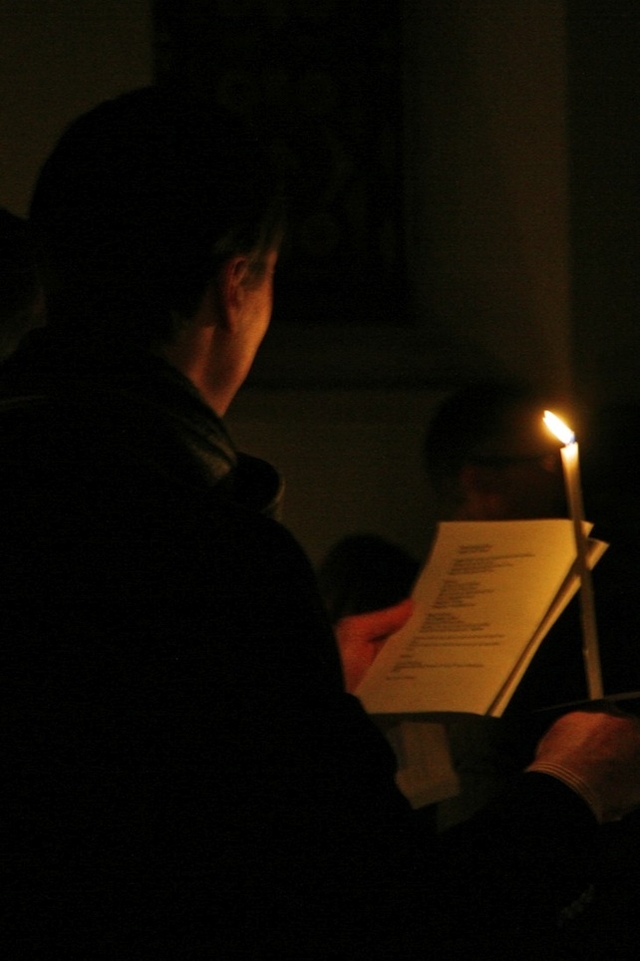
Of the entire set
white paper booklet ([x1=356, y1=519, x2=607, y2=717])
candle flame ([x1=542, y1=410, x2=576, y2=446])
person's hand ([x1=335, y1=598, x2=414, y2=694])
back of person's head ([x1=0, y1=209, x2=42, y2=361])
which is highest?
back of person's head ([x1=0, y1=209, x2=42, y2=361])

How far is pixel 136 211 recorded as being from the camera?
44.9 inches

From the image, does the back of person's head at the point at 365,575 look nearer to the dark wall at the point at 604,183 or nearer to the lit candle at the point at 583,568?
the dark wall at the point at 604,183

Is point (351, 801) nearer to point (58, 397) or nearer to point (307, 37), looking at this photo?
point (58, 397)

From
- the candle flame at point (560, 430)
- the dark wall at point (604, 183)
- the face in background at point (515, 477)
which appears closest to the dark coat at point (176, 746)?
the candle flame at point (560, 430)

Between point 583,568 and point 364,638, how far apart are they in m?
0.38

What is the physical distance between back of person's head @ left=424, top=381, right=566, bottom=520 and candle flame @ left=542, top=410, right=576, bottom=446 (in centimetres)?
88

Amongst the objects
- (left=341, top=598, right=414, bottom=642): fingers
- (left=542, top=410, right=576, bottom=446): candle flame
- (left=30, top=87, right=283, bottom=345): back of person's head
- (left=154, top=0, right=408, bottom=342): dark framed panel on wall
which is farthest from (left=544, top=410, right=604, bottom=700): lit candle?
(left=154, top=0, right=408, bottom=342): dark framed panel on wall

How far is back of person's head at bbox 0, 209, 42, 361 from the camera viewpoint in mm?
1874

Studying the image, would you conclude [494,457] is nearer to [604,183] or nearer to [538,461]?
[538,461]

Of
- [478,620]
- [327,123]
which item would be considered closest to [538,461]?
[478,620]

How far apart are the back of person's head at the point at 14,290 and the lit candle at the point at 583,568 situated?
0.80 meters

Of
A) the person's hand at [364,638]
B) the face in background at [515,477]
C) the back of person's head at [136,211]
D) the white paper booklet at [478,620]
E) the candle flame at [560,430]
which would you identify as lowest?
the face in background at [515,477]

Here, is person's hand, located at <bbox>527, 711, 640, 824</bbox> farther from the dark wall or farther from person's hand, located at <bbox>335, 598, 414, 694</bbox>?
the dark wall

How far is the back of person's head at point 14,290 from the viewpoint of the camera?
1.87m
